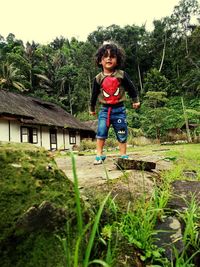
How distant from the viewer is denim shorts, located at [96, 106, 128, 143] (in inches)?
153

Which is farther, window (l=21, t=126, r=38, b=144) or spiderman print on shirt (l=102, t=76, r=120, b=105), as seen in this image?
window (l=21, t=126, r=38, b=144)

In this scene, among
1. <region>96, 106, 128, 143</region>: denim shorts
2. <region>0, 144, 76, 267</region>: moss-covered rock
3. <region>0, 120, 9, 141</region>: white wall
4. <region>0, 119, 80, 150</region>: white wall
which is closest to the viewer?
<region>0, 144, 76, 267</region>: moss-covered rock

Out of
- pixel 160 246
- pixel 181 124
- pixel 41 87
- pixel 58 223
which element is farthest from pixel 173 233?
pixel 41 87

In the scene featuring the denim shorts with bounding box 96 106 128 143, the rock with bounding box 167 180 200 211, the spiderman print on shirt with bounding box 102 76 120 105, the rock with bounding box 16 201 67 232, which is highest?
the spiderman print on shirt with bounding box 102 76 120 105

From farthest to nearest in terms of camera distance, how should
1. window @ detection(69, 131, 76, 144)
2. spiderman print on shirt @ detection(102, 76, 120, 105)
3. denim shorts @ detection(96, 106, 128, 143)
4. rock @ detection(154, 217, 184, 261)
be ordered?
window @ detection(69, 131, 76, 144), spiderman print on shirt @ detection(102, 76, 120, 105), denim shorts @ detection(96, 106, 128, 143), rock @ detection(154, 217, 184, 261)

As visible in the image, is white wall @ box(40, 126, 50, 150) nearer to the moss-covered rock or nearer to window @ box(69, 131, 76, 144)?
window @ box(69, 131, 76, 144)

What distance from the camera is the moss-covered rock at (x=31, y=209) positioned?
A: 112cm

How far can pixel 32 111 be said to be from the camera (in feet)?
77.7

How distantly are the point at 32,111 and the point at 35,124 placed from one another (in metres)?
1.41

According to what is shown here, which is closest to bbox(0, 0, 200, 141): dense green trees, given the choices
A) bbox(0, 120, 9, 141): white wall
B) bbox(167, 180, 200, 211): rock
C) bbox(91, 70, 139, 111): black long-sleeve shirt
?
bbox(0, 120, 9, 141): white wall

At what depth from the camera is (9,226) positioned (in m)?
1.16

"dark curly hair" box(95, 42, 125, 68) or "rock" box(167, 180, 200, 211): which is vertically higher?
"dark curly hair" box(95, 42, 125, 68)

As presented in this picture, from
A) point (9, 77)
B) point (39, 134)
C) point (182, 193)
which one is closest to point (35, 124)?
point (39, 134)

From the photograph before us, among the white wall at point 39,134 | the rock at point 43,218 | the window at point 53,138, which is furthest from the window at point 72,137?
Answer: the rock at point 43,218
